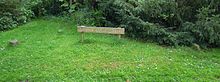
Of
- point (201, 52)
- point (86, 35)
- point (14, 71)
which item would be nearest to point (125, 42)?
point (86, 35)

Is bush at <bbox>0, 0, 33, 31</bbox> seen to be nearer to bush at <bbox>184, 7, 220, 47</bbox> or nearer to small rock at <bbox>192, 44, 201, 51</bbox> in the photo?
bush at <bbox>184, 7, 220, 47</bbox>

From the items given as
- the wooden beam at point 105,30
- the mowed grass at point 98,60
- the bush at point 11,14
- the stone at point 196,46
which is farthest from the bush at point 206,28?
the bush at point 11,14

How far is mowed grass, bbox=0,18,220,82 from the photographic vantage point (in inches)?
265

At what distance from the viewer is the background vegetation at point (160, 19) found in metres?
8.57

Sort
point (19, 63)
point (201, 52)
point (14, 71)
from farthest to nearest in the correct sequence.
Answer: point (201, 52), point (19, 63), point (14, 71)

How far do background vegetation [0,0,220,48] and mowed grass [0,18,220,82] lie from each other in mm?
408

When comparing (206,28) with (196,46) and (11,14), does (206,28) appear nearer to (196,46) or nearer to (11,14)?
(196,46)

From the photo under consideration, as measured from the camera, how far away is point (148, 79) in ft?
21.7

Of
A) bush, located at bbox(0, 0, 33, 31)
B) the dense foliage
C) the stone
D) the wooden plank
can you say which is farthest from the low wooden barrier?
bush, located at bbox(0, 0, 33, 31)

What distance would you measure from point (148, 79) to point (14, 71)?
116 inches

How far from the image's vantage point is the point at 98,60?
7.58 meters

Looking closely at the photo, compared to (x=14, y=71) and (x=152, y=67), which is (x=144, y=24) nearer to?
(x=152, y=67)

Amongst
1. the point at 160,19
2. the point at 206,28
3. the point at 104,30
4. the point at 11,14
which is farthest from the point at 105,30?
the point at 11,14

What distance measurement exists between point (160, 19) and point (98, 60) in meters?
2.86
